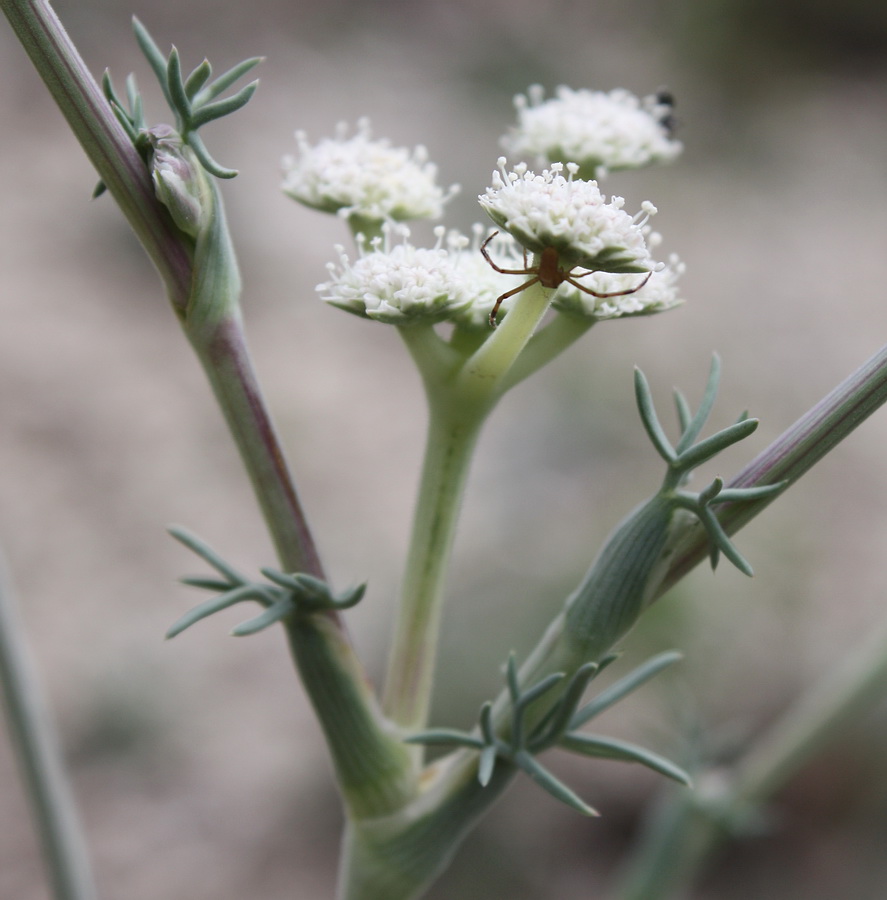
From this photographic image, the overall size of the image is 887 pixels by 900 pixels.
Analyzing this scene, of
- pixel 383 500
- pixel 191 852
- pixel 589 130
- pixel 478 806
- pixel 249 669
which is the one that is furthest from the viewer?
pixel 383 500

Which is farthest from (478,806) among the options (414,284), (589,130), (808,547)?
(808,547)

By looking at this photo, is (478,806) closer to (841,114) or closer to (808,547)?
(808,547)

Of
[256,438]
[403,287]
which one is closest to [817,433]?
[403,287]

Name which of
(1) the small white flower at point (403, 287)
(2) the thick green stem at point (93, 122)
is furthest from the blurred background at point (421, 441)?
(2) the thick green stem at point (93, 122)

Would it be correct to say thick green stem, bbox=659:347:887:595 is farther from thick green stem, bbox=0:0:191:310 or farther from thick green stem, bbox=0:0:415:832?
thick green stem, bbox=0:0:191:310

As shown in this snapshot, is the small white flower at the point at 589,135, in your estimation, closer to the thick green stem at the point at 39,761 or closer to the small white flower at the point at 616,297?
the small white flower at the point at 616,297

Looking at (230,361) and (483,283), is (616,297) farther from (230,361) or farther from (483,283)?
(230,361)

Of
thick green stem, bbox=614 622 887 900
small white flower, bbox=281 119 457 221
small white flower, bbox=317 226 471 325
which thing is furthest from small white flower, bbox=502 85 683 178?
thick green stem, bbox=614 622 887 900
